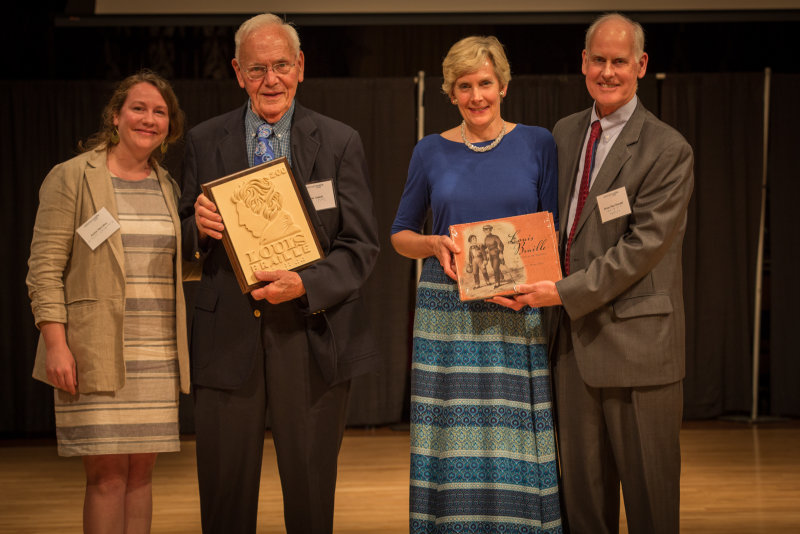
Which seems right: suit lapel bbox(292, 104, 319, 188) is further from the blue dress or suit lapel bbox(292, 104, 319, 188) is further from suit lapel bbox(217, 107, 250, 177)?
the blue dress

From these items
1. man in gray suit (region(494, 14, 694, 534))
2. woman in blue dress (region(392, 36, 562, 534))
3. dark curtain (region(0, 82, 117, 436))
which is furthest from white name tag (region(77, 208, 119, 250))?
dark curtain (region(0, 82, 117, 436))

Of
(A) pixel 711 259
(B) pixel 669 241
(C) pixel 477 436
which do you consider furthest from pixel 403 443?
(B) pixel 669 241

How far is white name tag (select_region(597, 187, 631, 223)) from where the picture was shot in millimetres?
→ 2449

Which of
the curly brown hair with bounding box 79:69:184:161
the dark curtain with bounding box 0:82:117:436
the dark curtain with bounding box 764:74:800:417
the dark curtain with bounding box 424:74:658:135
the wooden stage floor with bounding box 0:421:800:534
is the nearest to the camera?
the curly brown hair with bounding box 79:69:184:161

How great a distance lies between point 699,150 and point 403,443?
319 cm

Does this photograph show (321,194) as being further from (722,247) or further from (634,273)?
(722,247)

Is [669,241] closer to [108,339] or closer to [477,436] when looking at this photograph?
[477,436]

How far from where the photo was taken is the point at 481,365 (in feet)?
8.48

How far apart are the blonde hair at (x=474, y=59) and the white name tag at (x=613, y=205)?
0.52m

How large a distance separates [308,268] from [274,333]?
9.2 inches

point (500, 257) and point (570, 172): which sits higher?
point (570, 172)

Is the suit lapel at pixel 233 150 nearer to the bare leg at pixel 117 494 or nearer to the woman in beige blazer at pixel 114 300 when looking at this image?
the woman in beige blazer at pixel 114 300

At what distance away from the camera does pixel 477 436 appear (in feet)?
8.45

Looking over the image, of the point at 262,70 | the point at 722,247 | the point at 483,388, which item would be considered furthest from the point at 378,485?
the point at 722,247
